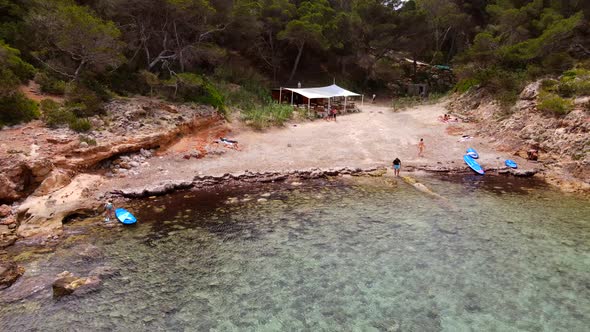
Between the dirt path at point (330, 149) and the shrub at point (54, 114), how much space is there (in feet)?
12.4

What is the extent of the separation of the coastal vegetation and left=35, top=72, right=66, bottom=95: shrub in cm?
7

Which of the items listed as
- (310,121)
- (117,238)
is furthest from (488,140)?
(117,238)

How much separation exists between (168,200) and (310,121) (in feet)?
51.9

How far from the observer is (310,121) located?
1107 inches

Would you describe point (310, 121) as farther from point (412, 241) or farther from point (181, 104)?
point (412, 241)

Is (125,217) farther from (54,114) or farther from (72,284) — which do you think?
(54,114)

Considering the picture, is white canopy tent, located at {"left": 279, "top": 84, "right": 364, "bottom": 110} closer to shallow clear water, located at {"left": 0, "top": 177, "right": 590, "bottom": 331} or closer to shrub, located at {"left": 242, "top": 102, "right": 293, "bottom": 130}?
shrub, located at {"left": 242, "top": 102, "right": 293, "bottom": 130}

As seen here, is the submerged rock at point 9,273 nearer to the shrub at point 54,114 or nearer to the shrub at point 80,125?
the shrub at point 80,125

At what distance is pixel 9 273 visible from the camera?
941cm

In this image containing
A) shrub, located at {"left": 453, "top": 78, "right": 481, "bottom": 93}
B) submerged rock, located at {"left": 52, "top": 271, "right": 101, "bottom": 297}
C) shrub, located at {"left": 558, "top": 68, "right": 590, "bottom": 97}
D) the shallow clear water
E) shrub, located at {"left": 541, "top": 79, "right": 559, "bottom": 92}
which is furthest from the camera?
shrub, located at {"left": 453, "top": 78, "right": 481, "bottom": 93}

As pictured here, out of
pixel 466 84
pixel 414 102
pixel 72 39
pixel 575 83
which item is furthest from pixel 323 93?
pixel 72 39

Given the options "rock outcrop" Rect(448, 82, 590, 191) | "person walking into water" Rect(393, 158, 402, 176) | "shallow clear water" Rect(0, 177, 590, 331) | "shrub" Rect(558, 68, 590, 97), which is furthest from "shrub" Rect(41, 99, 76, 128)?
"shrub" Rect(558, 68, 590, 97)

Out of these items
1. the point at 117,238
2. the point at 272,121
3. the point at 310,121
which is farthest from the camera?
the point at 310,121

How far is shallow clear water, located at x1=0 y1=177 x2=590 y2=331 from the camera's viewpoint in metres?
8.36
